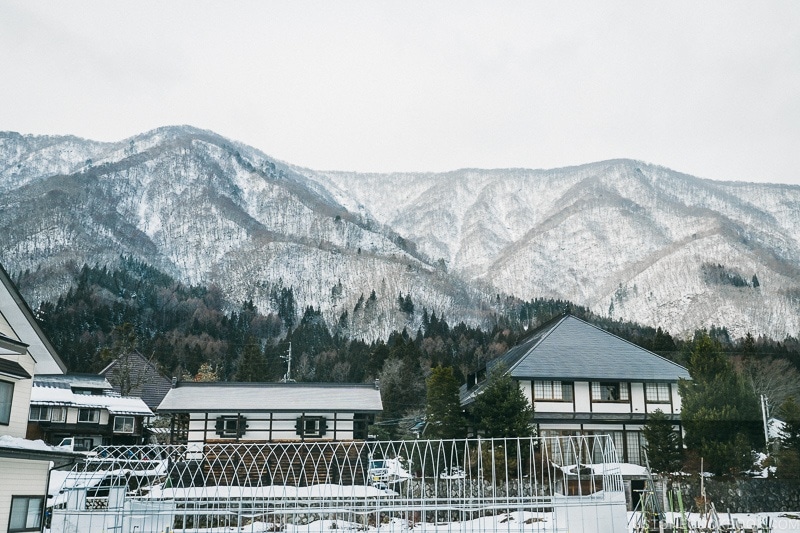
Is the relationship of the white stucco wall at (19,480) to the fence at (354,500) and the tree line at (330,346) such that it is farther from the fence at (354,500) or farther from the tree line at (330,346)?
the tree line at (330,346)

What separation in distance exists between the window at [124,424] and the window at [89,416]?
4.65ft

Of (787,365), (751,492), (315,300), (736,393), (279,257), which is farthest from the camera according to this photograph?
(279,257)

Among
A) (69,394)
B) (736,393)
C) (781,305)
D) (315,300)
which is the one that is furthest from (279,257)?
(736,393)

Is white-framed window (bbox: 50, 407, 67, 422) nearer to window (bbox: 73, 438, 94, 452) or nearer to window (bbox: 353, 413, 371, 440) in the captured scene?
window (bbox: 73, 438, 94, 452)

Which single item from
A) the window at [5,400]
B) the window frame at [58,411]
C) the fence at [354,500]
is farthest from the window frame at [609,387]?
the window frame at [58,411]

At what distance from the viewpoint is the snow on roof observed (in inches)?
1757

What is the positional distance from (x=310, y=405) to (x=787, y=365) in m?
37.2

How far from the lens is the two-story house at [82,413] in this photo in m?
44.5

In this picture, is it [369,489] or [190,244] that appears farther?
[190,244]

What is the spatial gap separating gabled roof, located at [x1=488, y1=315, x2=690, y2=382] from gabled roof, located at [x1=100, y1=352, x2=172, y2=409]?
3466 centimetres

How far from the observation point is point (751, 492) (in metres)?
28.5

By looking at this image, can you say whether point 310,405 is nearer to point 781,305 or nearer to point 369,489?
point 369,489

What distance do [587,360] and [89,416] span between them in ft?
109

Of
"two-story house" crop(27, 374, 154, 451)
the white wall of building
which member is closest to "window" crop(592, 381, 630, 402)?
the white wall of building
